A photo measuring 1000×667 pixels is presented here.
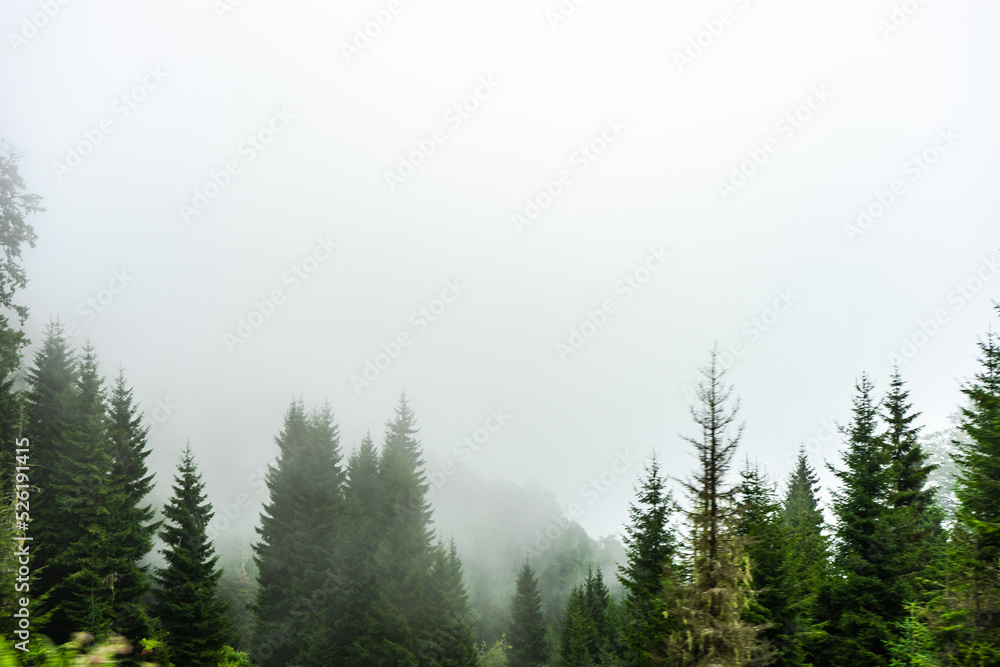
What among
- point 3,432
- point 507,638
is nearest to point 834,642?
point 3,432

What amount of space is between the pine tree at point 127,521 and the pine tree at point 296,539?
20.0 ft

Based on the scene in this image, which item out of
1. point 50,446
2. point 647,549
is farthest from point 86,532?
point 647,549

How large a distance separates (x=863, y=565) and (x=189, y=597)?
93.2 feet

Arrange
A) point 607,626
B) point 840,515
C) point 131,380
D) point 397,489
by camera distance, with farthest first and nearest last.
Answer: point 131,380
point 607,626
point 397,489
point 840,515

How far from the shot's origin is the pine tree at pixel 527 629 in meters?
47.7

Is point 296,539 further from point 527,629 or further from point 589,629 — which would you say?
point 527,629

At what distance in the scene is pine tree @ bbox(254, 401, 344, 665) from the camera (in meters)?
27.3

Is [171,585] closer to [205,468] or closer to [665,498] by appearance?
[665,498]

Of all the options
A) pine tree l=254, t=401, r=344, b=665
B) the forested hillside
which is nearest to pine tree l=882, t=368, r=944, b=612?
the forested hillside

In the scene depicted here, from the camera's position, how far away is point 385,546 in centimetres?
2586

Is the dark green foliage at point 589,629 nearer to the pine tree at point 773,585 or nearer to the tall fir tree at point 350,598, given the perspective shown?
the tall fir tree at point 350,598

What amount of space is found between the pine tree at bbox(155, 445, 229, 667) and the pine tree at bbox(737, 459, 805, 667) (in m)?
22.6

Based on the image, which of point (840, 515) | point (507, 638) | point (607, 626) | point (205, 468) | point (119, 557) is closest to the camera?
point (840, 515)

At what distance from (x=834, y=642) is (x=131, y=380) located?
5319 inches
